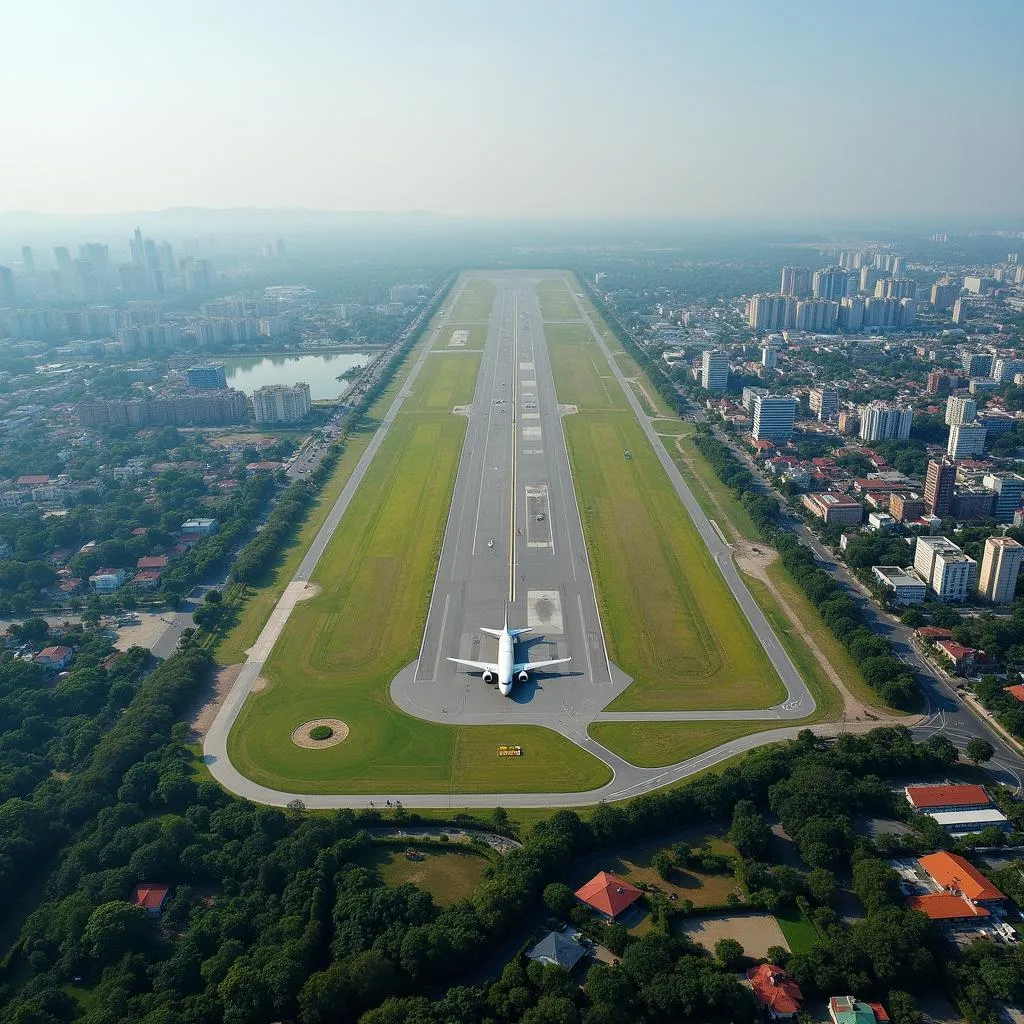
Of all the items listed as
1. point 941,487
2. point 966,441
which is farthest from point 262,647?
point 966,441

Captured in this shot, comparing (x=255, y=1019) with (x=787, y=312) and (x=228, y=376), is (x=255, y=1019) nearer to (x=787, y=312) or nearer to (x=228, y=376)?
(x=228, y=376)

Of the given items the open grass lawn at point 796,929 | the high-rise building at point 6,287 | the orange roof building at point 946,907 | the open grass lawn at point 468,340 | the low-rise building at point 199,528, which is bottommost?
the open grass lawn at point 796,929

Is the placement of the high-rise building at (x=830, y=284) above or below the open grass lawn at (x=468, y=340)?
above

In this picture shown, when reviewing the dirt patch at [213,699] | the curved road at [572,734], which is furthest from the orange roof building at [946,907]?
the dirt patch at [213,699]

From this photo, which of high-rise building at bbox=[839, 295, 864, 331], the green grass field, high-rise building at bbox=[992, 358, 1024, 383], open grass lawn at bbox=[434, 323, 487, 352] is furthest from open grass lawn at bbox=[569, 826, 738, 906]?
high-rise building at bbox=[839, 295, 864, 331]

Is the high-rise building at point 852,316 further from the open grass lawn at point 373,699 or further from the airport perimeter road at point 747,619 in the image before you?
the open grass lawn at point 373,699

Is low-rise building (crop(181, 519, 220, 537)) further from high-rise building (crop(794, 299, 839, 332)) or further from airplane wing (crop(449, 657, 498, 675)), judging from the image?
high-rise building (crop(794, 299, 839, 332))
